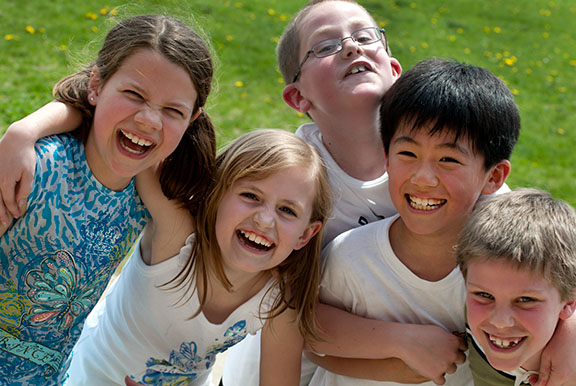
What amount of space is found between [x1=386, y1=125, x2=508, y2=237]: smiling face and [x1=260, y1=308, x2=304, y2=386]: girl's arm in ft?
1.90

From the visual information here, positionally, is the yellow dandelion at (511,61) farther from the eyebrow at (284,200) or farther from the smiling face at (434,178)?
the eyebrow at (284,200)

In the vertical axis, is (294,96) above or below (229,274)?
above

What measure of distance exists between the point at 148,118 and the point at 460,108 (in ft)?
3.45

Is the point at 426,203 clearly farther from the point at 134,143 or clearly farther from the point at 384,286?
the point at 134,143

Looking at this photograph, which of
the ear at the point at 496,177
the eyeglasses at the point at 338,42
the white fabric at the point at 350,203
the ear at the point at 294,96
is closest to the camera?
the ear at the point at 496,177

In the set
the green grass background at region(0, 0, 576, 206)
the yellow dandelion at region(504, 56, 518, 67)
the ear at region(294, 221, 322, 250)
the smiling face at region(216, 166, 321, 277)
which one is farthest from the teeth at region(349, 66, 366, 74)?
the yellow dandelion at region(504, 56, 518, 67)

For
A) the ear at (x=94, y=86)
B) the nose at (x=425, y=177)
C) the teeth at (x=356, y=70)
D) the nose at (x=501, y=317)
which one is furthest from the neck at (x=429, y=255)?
the ear at (x=94, y=86)

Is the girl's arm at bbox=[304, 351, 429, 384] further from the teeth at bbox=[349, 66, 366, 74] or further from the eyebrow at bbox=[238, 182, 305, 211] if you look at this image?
the teeth at bbox=[349, 66, 366, 74]

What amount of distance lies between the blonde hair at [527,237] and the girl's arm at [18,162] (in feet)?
4.64

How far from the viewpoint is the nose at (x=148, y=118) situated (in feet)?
6.96

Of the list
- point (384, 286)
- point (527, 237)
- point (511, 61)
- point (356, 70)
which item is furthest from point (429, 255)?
point (511, 61)

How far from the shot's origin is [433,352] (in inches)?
90.3

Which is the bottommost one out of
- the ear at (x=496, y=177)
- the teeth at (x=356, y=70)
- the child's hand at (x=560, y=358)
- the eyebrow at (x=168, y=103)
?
the child's hand at (x=560, y=358)

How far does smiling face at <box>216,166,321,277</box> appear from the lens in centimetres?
228
